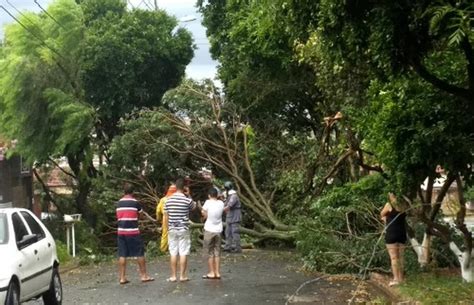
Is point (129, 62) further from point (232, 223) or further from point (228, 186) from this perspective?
point (232, 223)

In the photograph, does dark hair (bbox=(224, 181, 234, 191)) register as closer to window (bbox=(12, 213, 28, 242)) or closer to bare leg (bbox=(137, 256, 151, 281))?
bare leg (bbox=(137, 256, 151, 281))

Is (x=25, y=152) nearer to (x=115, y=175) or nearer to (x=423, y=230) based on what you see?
(x=115, y=175)

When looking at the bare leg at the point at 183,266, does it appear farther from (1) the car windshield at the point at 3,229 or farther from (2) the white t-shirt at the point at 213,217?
(1) the car windshield at the point at 3,229

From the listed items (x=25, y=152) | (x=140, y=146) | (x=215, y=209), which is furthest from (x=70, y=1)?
(x=215, y=209)

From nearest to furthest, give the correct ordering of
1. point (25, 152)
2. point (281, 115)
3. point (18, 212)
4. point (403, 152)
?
point (403, 152), point (18, 212), point (281, 115), point (25, 152)

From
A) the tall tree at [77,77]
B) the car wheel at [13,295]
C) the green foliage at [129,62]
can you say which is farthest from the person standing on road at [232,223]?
the car wheel at [13,295]

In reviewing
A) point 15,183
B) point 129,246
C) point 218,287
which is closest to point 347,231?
point 218,287

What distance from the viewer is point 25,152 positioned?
27.6m

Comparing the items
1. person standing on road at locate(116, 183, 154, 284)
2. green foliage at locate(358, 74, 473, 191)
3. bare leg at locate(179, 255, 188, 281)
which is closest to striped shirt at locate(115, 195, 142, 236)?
person standing on road at locate(116, 183, 154, 284)

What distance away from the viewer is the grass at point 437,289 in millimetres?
10773

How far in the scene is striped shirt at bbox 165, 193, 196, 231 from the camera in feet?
48.2

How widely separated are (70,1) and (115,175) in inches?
295

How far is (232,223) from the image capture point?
20.6m

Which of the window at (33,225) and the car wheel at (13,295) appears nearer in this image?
the car wheel at (13,295)
